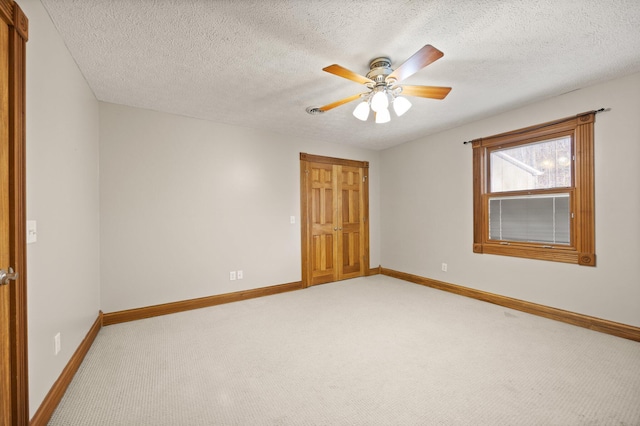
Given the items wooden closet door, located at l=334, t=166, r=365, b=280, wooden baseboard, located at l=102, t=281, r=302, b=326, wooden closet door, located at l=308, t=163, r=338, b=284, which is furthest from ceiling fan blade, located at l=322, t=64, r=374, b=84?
wooden baseboard, located at l=102, t=281, r=302, b=326

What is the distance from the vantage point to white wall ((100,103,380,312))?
123 inches

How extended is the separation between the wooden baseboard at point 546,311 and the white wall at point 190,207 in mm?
2291

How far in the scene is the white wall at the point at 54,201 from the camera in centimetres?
153

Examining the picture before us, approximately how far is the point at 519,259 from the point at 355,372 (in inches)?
104

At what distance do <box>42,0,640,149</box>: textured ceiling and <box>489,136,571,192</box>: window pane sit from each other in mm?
579

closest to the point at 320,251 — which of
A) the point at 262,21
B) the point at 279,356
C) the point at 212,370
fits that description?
the point at 279,356

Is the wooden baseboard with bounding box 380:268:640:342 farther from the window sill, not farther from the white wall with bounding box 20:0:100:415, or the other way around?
the white wall with bounding box 20:0:100:415

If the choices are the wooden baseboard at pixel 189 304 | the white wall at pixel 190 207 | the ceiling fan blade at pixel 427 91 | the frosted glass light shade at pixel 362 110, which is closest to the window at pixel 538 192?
the ceiling fan blade at pixel 427 91

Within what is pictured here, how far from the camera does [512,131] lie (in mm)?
3453

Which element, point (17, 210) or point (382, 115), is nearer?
point (17, 210)

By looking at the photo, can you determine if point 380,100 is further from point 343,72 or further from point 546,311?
point 546,311

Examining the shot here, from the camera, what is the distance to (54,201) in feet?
5.93

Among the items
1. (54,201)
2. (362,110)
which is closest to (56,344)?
(54,201)

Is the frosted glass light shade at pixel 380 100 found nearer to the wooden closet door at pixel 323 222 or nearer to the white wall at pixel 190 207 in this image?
the white wall at pixel 190 207
